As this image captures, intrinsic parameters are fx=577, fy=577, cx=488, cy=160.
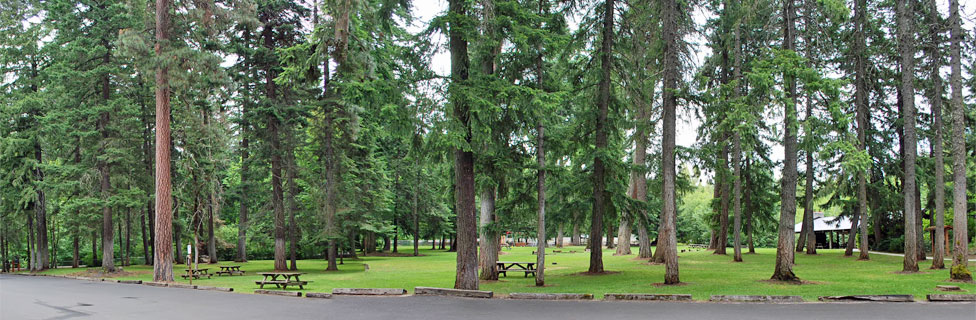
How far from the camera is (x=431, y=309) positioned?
34.5 feet

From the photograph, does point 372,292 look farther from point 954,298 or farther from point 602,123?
point 954,298

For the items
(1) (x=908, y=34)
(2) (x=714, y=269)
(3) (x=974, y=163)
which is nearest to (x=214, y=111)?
(2) (x=714, y=269)

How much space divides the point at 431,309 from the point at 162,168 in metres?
13.9

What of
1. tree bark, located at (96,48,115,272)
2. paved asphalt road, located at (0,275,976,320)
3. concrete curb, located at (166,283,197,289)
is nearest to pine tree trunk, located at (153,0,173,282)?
concrete curb, located at (166,283,197,289)

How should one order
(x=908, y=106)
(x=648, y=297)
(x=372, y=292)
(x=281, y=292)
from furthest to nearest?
1. (x=908, y=106)
2. (x=281, y=292)
3. (x=372, y=292)
4. (x=648, y=297)

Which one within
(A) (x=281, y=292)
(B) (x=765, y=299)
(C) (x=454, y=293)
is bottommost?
(A) (x=281, y=292)

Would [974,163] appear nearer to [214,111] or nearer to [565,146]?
[565,146]

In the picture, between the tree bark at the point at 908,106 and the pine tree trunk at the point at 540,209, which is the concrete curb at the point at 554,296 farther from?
the tree bark at the point at 908,106

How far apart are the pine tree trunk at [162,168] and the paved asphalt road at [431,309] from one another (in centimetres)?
677

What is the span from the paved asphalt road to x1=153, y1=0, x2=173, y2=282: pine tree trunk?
22.2 feet

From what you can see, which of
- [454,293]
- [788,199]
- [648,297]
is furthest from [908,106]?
[454,293]

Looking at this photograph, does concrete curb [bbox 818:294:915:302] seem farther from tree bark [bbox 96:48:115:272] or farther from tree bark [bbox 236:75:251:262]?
tree bark [bbox 96:48:115:272]

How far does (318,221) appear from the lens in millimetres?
25734

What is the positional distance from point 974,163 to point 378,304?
27.0 metres
